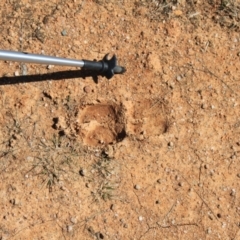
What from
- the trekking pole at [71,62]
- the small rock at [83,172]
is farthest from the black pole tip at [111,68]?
the small rock at [83,172]

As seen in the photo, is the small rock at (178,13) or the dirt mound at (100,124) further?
the small rock at (178,13)

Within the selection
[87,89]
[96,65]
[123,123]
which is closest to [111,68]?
[96,65]

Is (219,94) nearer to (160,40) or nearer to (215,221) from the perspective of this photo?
(160,40)

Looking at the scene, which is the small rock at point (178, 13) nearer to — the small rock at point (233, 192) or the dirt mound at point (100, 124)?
the dirt mound at point (100, 124)

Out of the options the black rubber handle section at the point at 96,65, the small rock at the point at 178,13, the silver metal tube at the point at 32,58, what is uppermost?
the small rock at the point at 178,13

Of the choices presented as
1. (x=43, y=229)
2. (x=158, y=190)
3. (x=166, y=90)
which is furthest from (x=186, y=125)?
(x=43, y=229)

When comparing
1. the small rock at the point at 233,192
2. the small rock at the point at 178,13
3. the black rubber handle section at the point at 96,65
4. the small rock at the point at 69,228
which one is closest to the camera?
the black rubber handle section at the point at 96,65

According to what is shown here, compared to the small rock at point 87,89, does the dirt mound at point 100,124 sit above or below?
below

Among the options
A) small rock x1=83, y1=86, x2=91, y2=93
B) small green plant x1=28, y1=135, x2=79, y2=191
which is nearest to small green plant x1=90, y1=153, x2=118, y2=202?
small green plant x1=28, y1=135, x2=79, y2=191
